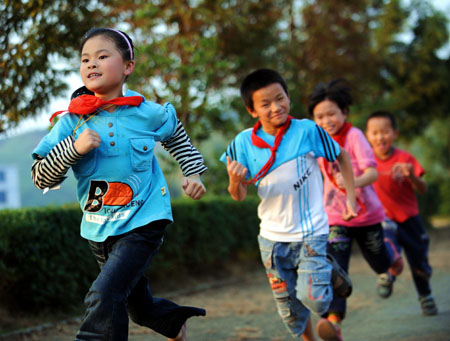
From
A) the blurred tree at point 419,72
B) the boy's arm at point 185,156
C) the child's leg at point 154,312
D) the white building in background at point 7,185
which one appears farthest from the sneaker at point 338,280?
the white building in background at point 7,185

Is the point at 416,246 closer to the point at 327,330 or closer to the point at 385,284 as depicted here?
the point at 385,284

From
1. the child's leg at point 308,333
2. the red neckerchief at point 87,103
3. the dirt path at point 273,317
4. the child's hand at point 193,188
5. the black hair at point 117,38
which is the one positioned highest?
the black hair at point 117,38

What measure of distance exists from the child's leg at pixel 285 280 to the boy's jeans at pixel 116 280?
1.08 metres

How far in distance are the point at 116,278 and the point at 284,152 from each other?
1.63 m

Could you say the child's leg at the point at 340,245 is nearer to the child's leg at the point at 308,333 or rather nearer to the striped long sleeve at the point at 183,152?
the child's leg at the point at 308,333

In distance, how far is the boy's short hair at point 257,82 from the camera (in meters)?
4.06

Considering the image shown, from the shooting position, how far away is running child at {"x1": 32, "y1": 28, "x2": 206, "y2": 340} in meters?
2.89

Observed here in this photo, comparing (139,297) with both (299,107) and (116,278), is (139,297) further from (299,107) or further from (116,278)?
(299,107)

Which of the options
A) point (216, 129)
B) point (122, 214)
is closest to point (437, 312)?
point (122, 214)

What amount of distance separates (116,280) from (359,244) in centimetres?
Answer: 280

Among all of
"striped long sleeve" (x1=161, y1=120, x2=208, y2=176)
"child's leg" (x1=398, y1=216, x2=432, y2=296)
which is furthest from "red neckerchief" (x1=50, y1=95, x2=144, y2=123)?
"child's leg" (x1=398, y1=216, x2=432, y2=296)

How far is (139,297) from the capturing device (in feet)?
10.8

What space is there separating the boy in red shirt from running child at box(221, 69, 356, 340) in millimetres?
2088

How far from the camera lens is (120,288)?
2.85 metres
